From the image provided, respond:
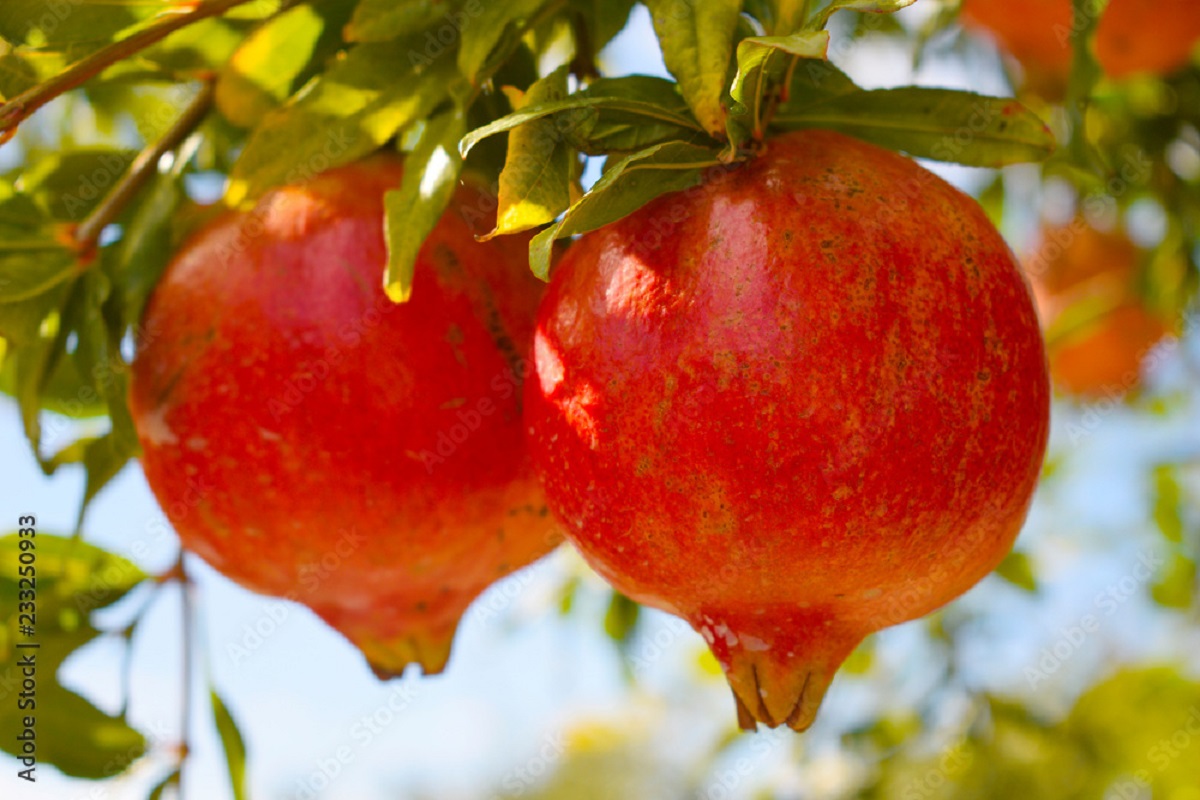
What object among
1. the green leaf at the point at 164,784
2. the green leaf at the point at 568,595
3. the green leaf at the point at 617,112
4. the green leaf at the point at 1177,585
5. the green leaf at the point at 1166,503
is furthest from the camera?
the green leaf at the point at 1177,585

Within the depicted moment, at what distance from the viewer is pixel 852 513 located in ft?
2.70

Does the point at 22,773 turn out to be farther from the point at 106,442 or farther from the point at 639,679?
the point at 639,679

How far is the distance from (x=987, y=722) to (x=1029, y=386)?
1444mm

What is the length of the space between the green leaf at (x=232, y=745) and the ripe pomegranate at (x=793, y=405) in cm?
66

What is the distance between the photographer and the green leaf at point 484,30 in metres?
1.01

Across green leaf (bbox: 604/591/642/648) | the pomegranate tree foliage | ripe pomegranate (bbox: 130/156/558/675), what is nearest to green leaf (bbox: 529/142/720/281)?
the pomegranate tree foliage

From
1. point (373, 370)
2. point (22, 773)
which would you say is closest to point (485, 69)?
point (373, 370)

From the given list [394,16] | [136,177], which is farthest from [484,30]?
[136,177]

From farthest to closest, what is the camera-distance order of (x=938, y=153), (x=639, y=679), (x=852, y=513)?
(x=639, y=679) < (x=938, y=153) < (x=852, y=513)

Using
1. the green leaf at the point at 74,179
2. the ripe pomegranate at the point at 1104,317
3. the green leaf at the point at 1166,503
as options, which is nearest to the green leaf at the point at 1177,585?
the green leaf at the point at 1166,503

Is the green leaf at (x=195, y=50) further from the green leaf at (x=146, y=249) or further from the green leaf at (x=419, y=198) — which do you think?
the green leaf at (x=419, y=198)

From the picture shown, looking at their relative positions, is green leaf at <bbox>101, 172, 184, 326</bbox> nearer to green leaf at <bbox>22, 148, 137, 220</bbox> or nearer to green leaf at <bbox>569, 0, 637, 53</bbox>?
green leaf at <bbox>22, 148, 137, 220</bbox>

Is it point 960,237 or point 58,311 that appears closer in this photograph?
point 960,237

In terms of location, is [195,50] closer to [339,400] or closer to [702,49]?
[339,400]
